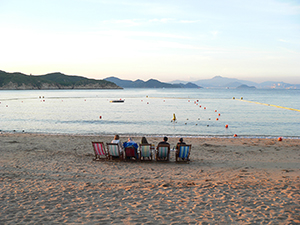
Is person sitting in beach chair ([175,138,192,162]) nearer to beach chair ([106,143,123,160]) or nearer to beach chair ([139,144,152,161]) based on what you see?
beach chair ([139,144,152,161])

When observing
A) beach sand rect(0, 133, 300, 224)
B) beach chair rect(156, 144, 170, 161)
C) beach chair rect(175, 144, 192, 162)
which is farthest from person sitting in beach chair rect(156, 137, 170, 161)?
beach chair rect(175, 144, 192, 162)

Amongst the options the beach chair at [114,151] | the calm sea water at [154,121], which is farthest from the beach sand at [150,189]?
the calm sea water at [154,121]

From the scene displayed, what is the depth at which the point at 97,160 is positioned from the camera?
10867 millimetres

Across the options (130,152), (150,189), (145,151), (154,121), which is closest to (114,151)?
(130,152)

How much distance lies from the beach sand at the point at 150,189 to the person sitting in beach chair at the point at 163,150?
30 centimetres

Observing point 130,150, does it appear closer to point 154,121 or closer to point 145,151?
point 145,151

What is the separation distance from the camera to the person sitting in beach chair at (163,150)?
10344mm

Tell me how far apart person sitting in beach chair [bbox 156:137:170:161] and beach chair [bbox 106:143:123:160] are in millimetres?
1547

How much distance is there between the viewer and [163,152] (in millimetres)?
10516

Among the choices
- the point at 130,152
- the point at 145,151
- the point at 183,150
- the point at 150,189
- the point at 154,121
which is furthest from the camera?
the point at 154,121

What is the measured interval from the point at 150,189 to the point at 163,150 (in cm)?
336

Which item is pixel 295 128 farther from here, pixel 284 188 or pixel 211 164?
pixel 284 188

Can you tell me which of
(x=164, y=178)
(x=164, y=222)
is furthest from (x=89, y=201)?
(x=164, y=178)

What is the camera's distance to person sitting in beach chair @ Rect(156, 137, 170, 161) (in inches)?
407
